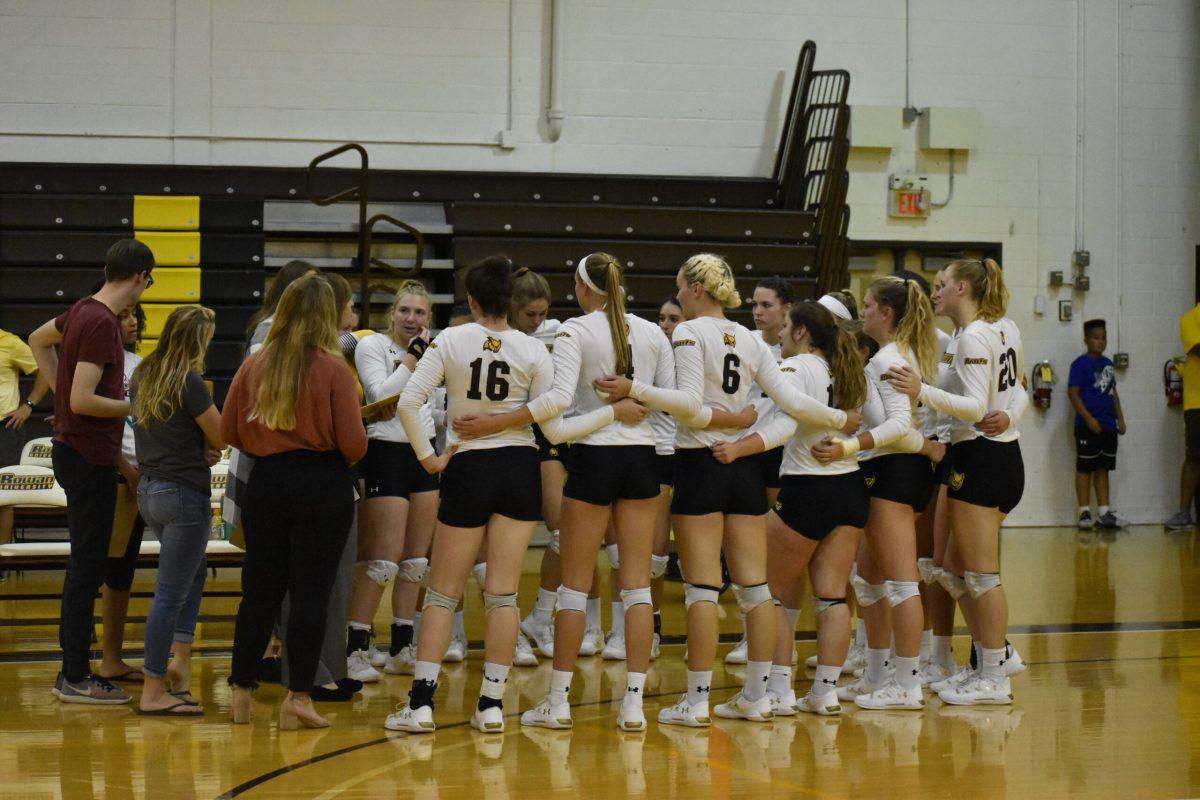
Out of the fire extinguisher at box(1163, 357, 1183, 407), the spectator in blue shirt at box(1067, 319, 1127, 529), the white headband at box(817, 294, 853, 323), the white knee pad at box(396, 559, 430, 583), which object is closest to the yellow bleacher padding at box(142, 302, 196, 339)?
the white knee pad at box(396, 559, 430, 583)

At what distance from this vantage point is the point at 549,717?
14.7ft

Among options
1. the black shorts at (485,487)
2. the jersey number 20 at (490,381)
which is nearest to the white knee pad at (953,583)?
the black shorts at (485,487)

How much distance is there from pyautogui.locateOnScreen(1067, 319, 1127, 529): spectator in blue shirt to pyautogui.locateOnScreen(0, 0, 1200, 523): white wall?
22 centimetres

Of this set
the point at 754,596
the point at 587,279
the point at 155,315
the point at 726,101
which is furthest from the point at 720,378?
the point at 726,101

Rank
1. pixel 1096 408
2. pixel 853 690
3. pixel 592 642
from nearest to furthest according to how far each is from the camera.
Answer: pixel 853 690
pixel 592 642
pixel 1096 408

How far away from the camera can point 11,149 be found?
9.90 m

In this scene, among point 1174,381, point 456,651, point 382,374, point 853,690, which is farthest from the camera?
point 1174,381

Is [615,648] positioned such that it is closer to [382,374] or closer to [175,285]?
[382,374]

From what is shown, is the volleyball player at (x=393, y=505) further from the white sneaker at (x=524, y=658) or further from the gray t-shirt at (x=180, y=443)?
the gray t-shirt at (x=180, y=443)

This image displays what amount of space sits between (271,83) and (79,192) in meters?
A: 1.62

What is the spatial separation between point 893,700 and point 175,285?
670cm

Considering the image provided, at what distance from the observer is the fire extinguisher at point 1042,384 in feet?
37.2

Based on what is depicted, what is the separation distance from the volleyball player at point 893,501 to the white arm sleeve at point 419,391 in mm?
1453

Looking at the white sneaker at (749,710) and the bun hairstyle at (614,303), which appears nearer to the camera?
the bun hairstyle at (614,303)
